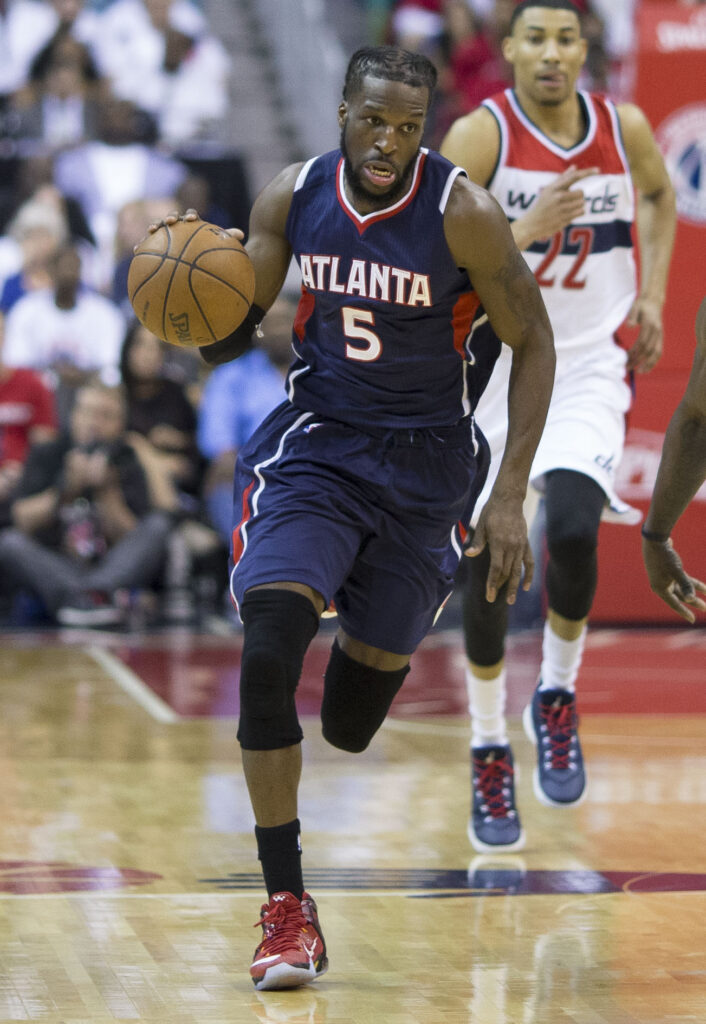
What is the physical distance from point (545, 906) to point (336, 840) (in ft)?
2.96

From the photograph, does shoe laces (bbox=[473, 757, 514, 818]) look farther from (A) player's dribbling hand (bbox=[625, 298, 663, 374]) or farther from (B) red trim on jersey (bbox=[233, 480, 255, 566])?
(B) red trim on jersey (bbox=[233, 480, 255, 566])

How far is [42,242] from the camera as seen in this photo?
11.7 meters

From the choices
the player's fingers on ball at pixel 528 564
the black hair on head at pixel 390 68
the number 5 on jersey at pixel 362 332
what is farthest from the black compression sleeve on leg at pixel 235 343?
the player's fingers on ball at pixel 528 564

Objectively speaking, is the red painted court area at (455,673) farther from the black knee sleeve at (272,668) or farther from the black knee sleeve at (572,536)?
the black knee sleeve at (272,668)

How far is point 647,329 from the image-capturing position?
5602 millimetres

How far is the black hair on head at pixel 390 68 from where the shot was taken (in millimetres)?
4004

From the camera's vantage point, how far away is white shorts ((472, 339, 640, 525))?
17.6 ft

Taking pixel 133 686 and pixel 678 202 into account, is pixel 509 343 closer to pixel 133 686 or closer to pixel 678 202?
pixel 133 686

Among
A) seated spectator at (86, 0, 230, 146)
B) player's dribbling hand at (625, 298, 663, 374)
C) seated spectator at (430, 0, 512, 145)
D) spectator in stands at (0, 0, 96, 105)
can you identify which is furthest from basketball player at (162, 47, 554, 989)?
spectator in stands at (0, 0, 96, 105)

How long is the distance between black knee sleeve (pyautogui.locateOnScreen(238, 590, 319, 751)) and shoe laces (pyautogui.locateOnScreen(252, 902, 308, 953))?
0.37 m

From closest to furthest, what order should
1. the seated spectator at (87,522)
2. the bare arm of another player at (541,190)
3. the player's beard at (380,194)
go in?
the player's beard at (380,194)
the bare arm of another player at (541,190)
the seated spectator at (87,522)

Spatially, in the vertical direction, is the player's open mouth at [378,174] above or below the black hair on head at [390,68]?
below

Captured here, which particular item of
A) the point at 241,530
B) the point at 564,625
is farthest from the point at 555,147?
the point at 241,530

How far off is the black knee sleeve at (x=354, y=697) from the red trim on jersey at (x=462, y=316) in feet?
2.81
